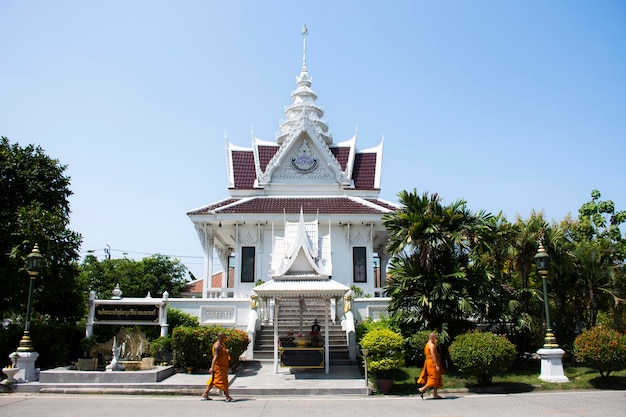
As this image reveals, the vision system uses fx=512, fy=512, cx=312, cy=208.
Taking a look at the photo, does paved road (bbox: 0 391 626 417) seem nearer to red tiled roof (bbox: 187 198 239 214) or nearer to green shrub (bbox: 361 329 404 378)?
green shrub (bbox: 361 329 404 378)

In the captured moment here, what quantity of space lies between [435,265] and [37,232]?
10.9 metres

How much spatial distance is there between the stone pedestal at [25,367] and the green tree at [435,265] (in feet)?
29.8

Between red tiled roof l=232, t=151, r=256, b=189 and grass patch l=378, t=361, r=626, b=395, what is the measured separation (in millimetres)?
15297

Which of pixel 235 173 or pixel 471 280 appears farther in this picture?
pixel 235 173

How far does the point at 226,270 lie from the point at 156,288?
26.5 feet

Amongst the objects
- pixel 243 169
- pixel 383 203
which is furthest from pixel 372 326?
pixel 243 169

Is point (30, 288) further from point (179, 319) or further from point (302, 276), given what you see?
point (302, 276)

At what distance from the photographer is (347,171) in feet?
86.5

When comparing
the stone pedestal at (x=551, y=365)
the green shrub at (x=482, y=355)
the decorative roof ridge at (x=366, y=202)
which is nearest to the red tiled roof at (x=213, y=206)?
the decorative roof ridge at (x=366, y=202)

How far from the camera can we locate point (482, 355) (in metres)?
11.5

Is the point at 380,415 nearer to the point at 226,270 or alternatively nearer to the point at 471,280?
the point at 471,280

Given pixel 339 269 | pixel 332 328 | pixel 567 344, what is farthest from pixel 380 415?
pixel 339 269

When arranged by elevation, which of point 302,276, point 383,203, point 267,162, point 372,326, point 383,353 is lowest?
point 383,353

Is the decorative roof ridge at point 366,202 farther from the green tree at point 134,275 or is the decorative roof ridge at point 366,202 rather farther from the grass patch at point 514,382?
the green tree at point 134,275
